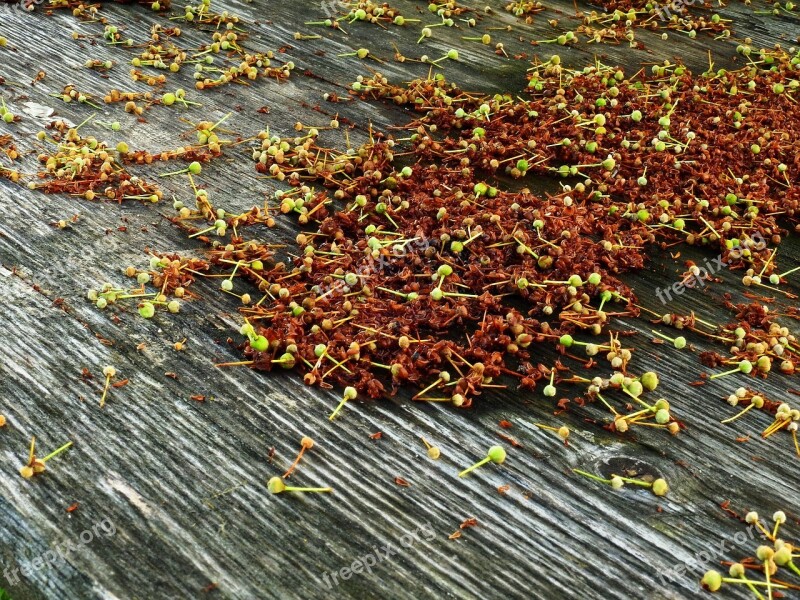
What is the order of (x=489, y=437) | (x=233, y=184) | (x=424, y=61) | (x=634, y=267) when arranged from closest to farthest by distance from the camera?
(x=489, y=437) < (x=634, y=267) < (x=233, y=184) < (x=424, y=61)

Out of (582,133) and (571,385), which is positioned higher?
(582,133)

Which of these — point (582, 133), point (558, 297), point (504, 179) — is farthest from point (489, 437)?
point (582, 133)

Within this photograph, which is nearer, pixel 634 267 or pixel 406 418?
pixel 406 418

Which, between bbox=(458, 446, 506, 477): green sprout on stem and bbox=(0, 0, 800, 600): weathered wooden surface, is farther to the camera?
bbox=(458, 446, 506, 477): green sprout on stem

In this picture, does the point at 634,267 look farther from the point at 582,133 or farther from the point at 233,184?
the point at 233,184

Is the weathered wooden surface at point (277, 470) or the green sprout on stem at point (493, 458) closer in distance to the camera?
the weathered wooden surface at point (277, 470)

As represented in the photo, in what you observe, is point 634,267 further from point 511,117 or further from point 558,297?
point 511,117

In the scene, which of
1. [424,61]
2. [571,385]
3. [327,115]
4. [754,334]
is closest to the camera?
[571,385]

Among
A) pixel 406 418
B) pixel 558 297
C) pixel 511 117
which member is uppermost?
pixel 511 117
